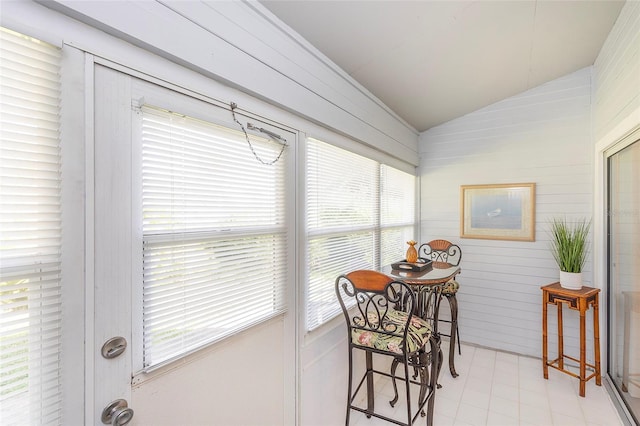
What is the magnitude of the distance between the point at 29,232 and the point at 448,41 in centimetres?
242

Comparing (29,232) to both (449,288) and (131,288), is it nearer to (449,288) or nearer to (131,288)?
(131,288)

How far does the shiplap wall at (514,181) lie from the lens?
3045 millimetres

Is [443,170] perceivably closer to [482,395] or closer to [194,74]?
[482,395]

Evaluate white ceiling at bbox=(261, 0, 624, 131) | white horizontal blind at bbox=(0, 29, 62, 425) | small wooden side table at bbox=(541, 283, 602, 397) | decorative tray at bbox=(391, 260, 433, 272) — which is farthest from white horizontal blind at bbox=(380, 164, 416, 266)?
white horizontal blind at bbox=(0, 29, 62, 425)

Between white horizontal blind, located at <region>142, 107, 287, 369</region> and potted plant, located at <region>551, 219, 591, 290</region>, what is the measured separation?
2755mm

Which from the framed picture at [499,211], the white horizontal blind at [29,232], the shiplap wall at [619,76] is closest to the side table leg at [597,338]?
the framed picture at [499,211]

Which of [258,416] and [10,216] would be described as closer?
[10,216]

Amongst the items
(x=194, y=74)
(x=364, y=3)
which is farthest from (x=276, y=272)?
(x=364, y=3)

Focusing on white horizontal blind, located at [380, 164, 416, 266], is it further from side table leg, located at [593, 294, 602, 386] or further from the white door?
the white door

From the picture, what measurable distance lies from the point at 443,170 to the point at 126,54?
3.54m

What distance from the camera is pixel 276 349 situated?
5.39ft

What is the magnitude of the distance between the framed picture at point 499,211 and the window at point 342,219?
956 mm

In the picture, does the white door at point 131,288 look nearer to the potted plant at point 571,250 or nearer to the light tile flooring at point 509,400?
the light tile flooring at point 509,400

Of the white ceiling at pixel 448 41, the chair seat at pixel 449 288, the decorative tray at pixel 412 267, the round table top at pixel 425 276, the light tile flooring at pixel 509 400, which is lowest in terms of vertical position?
the light tile flooring at pixel 509 400
